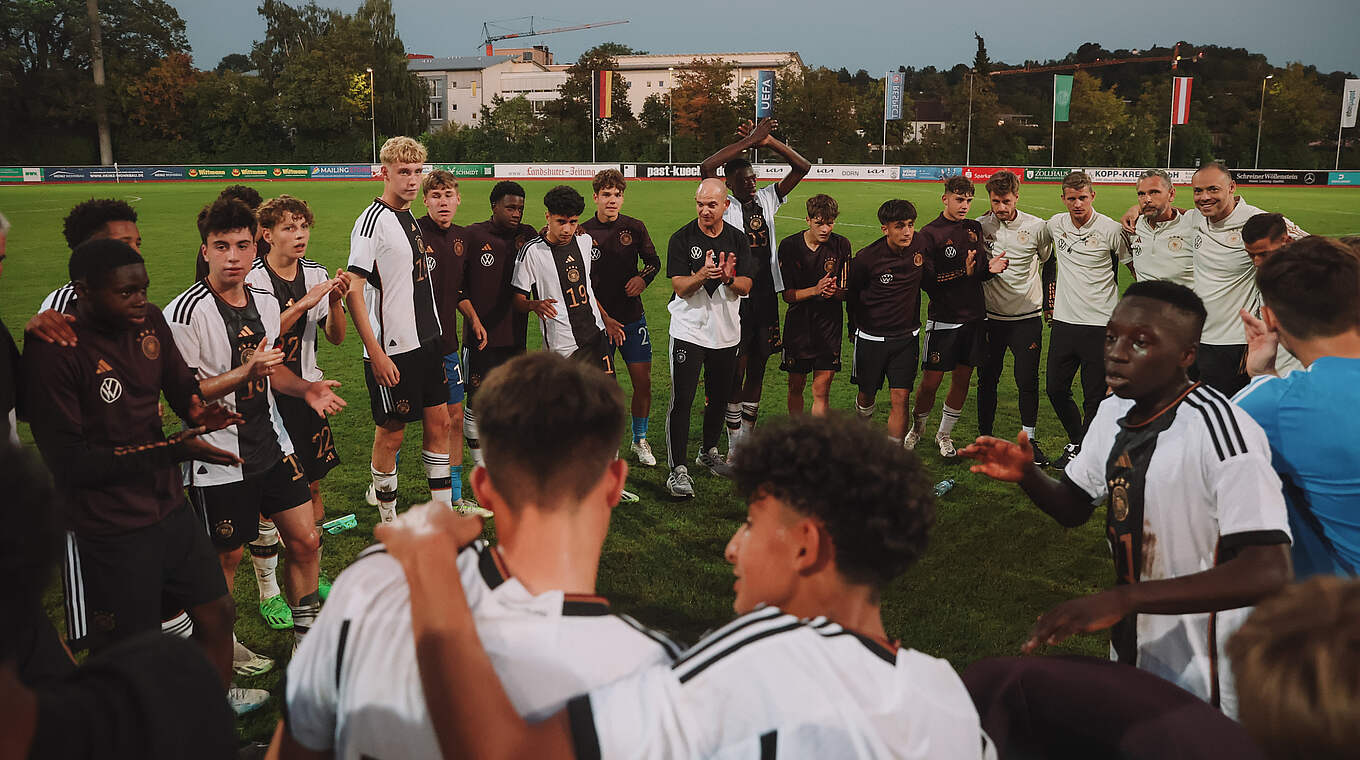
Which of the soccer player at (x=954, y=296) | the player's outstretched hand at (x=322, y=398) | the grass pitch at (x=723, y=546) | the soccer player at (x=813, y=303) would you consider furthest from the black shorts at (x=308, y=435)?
the soccer player at (x=954, y=296)

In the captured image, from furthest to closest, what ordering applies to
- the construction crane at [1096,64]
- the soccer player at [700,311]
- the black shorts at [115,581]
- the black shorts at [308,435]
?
the construction crane at [1096,64]
the soccer player at [700,311]
the black shorts at [308,435]
the black shorts at [115,581]

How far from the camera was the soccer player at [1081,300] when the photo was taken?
26.0 feet

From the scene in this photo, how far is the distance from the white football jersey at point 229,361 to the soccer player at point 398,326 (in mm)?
1374

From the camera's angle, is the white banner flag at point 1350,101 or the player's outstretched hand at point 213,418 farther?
the white banner flag at point 1350,101

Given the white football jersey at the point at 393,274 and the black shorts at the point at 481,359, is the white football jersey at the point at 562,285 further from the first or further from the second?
the white football jersey at the point at 393,274

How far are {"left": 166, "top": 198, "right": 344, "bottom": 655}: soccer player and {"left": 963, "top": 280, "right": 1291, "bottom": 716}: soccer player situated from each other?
3.44 metres

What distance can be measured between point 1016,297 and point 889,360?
1333mm

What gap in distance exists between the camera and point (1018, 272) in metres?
8.27

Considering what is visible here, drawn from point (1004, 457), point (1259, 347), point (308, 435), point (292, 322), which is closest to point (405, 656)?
point (1004, 457)

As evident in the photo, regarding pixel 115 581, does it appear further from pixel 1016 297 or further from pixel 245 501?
pixel 1016 297

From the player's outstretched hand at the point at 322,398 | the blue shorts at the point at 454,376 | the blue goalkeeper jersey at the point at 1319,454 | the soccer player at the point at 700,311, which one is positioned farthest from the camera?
the blue shorts at the point at 454,376

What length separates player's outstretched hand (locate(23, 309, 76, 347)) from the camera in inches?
134

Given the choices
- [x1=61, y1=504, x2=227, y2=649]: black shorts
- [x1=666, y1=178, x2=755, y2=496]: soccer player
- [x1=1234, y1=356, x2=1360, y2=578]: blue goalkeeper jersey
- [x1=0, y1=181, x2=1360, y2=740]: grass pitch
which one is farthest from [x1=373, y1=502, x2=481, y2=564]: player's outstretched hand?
[x1=666, y1=178, x2=755, y2=496]: soccer player

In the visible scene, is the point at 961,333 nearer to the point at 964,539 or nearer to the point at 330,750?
the point at 964,539
